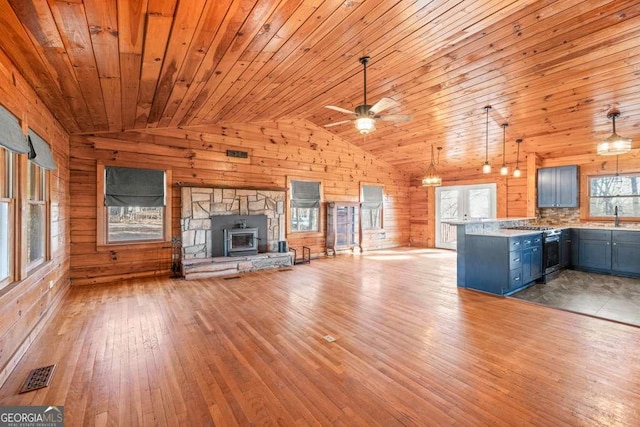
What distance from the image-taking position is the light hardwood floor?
1.98 m

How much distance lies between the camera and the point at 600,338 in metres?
3.03

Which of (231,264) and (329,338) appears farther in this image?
(231,264)

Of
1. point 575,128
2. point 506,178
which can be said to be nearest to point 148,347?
point 575,128

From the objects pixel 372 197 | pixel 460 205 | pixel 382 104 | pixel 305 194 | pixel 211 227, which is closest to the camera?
pixel 382 104

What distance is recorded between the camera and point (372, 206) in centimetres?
954

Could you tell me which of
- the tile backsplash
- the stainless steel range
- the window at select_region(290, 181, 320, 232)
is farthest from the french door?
the window at select_region(290, 181, 320, 232)

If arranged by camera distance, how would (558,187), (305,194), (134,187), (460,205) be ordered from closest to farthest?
1. (134,187)
2. (558,187)
3. (305,194)
4. (460,205)

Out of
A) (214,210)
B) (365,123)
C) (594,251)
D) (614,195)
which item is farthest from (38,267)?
(614,195)

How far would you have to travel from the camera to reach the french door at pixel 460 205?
8609 mm

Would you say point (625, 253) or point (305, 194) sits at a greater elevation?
point (305, 194)

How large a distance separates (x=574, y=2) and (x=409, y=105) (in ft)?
9.70

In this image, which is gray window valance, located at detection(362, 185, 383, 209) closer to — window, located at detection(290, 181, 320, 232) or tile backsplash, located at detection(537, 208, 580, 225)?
window, located at detection(290, 181, 320, 232)

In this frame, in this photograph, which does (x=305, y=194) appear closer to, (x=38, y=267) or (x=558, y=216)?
(x=38, y=267)

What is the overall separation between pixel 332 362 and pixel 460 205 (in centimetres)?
807
